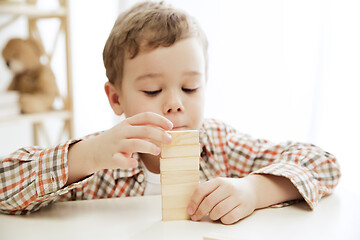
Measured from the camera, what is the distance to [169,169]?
750 mm

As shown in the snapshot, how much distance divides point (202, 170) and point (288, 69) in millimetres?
922

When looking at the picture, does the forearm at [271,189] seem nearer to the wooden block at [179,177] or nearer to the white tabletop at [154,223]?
the white tabletop at [154,223]

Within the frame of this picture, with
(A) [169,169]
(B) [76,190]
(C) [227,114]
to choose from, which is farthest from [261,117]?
(A) [169,169]

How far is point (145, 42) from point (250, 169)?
0.46 metres

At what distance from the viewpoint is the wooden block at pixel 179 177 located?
751 millimetres

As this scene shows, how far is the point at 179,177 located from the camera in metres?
0.76

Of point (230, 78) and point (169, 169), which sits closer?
point (169, 169)

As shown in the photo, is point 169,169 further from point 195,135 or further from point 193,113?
point 193,113

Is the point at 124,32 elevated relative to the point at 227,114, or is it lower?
elevated

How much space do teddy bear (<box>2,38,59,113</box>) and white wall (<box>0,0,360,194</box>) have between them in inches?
32.3

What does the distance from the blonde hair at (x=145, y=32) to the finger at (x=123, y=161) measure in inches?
14.4

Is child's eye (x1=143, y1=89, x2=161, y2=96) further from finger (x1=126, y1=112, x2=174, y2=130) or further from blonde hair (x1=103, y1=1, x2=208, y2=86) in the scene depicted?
finger (x1=126, y1=112, x2=174, y2=130)

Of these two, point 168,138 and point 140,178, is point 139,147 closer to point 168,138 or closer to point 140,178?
point 168,138

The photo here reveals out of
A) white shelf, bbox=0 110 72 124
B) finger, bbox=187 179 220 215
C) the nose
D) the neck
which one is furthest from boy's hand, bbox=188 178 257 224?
white shelf, bbox=0 110 72 124
